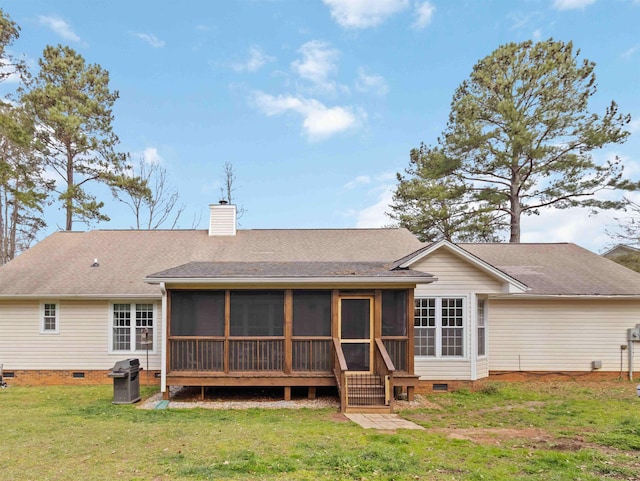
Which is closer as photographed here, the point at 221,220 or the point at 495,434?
the point at 495,434

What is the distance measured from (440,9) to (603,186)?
38.3 ft

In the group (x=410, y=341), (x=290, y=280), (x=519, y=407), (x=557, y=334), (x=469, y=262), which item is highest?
(x=469, y=262)

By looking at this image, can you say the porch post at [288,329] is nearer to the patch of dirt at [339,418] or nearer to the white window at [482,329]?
the patch of dirt at [339,418]

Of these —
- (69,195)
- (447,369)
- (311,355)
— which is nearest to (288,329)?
(311,355)

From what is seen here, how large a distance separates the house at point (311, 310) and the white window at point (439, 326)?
0.04 m

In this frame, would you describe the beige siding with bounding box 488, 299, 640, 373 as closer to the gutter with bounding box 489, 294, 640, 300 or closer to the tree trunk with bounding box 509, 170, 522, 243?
the gutter with bounding box 489, 294, 640, 300

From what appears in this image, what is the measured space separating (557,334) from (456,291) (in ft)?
13.2

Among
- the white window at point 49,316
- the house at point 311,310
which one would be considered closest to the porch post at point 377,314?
the house at point 311,310

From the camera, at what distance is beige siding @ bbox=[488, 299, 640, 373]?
41.3ft

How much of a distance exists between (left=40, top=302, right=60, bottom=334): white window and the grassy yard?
297 centimetres

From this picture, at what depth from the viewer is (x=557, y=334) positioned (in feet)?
41.5

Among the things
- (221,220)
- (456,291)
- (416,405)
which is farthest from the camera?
(221,220)

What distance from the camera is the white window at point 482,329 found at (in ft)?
38.3

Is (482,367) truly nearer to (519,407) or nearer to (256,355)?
(519,407)
